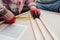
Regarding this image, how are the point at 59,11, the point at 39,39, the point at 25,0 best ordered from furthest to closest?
1. the point at 59,11
2. the point at 25,0
3. the point at 39,39

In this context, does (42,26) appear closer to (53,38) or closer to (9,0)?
(53,38)

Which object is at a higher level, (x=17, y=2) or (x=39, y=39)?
(x=17, y=2)

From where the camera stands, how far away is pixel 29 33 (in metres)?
0.69

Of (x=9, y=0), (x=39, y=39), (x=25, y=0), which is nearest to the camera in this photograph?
(x=39, y=39)

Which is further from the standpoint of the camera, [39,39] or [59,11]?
[59,11]

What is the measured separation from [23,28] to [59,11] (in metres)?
0.67

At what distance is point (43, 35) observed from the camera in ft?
2.09

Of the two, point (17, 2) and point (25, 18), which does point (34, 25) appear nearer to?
point (25, 18)

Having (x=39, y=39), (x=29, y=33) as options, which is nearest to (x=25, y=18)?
(x=29, y=33)

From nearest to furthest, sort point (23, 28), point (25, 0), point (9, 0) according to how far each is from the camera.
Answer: point (23, 28), point (9, 0), point (25, 0)

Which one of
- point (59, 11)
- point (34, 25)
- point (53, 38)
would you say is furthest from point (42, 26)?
point (59, 11)

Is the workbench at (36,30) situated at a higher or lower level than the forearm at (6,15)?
lower

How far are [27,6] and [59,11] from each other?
1.38 ft

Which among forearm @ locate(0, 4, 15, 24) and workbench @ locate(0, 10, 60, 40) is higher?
forearm @ locate(0, 4, 15, 24)
